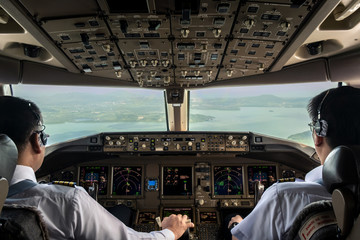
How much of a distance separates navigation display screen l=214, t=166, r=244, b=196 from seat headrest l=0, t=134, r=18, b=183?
2.99m

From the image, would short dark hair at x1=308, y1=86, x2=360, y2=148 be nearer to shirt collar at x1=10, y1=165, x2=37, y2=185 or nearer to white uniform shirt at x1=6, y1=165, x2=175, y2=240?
white uniform shirt at x1=6, y1=165, x2=175, y2=240

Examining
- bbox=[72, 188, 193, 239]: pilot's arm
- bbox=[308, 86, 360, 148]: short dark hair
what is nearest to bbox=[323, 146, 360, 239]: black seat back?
bbox=[308, 86, 360, 148]: short dark hair

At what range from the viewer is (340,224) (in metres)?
0.79

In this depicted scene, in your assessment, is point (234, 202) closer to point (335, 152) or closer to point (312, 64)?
point (312, 64)

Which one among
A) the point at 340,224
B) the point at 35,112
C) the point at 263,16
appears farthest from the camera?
the point at 263,16

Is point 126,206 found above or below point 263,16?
below

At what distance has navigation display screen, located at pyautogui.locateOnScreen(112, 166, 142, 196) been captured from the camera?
359 cm

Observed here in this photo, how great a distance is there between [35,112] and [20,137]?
0.15 meters

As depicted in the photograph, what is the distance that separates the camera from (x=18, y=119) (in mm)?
1265

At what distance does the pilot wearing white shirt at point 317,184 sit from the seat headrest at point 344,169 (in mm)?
359

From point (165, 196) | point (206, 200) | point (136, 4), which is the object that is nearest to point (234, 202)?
point (206, 200)

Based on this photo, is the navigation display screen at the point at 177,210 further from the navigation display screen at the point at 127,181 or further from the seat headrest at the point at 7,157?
the seat headrest at the point at 7,157

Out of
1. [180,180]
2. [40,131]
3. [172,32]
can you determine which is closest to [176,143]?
[180,180]

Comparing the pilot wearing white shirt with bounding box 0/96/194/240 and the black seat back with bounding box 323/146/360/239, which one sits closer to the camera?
the black seat back with bounding box 323/146/360/239
